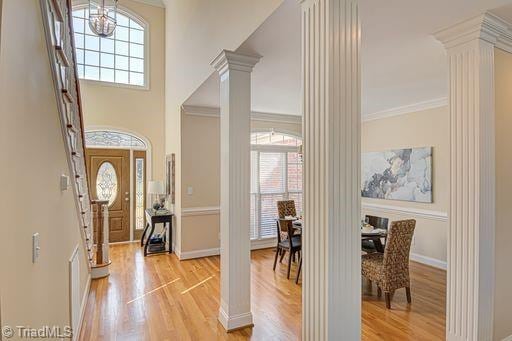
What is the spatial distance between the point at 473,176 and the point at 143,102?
6.34 m

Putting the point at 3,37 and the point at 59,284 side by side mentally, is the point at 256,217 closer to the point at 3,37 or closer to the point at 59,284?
the point at 59,284

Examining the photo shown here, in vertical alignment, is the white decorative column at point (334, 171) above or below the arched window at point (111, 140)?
below

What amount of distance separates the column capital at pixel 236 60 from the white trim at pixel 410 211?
3574mm

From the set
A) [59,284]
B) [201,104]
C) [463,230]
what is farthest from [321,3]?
[201,104]

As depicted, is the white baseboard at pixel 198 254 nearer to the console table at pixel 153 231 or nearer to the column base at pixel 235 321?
the console table at pixel 153 231

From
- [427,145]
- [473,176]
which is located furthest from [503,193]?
[427,145]

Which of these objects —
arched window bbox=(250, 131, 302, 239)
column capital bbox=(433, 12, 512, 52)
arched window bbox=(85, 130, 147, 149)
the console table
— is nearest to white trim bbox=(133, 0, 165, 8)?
arched window bbox=(85, 130, 147, 149)

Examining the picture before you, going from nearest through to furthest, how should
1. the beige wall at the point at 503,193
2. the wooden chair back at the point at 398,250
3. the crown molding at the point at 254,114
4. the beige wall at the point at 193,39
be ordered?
the beige wall at the point at 503,193
the beige wall at the point at 193,39
the wooden chair back at the point at 398,250
the crown molding at the point at 254,114

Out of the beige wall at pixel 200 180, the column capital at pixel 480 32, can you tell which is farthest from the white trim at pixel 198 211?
the column capital at pixel 480 32

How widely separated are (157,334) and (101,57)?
5.99 m

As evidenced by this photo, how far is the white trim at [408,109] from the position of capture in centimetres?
473

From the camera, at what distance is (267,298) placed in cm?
364

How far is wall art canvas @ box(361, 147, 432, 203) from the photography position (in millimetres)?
4961

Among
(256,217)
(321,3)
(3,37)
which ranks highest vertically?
(321,3)
